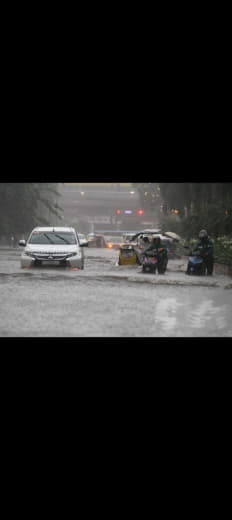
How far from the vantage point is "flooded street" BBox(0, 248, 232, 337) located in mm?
8719

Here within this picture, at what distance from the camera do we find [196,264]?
1952cm

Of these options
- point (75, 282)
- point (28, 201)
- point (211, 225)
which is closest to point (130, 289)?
point (75, 282)

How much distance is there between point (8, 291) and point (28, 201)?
931 inches

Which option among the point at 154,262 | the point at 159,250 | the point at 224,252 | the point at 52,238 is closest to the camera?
the point at 159,250

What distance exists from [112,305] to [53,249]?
298 inches

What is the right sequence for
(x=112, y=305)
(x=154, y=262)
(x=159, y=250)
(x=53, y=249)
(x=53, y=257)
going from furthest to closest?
(x=154, y=262) → (x=159, y=250) → (x=53, y=249) → (x=53, y=257) → (x=112, y=305)

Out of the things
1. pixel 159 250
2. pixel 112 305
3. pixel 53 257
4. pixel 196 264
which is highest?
pixel 159 250

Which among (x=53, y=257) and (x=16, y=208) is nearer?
(x=53, y=257)

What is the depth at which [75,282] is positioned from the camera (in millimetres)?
16234

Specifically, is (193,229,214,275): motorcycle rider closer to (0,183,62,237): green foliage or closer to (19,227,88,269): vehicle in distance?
(19,227,88,269): vehicle in distance

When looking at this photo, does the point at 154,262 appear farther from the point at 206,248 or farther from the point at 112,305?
the point at 112,305

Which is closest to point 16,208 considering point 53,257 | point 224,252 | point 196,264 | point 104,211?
point 224,252

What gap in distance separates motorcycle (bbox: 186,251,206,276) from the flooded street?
528mm

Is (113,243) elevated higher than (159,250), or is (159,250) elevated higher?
(159,250)
